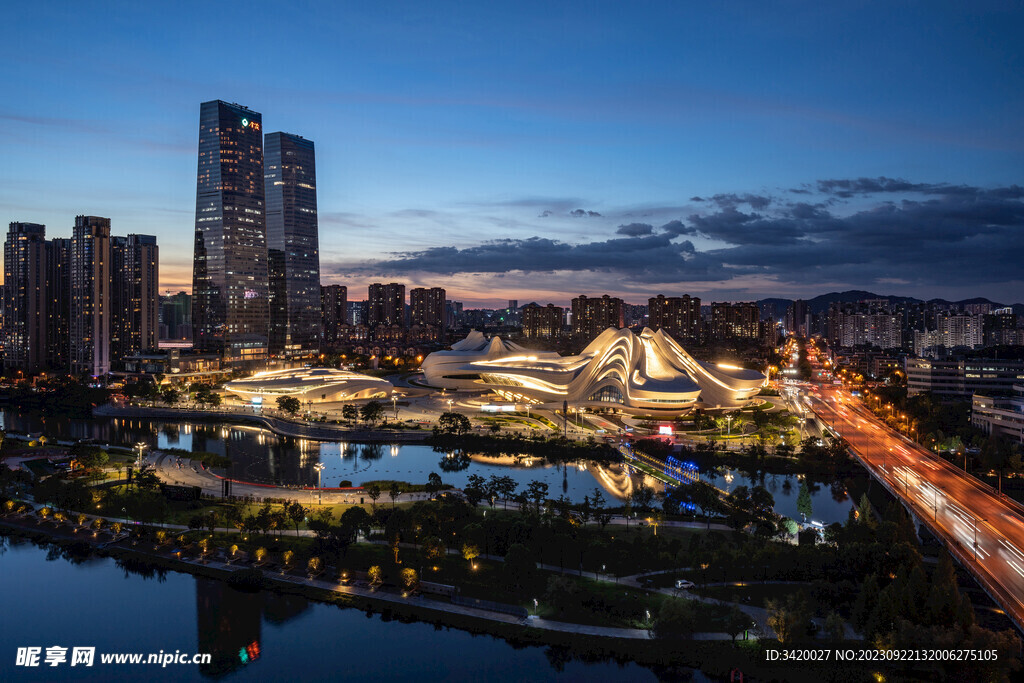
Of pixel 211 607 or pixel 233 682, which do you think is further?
pixel 211 607

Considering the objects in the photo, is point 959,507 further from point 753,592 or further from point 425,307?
point 425,307

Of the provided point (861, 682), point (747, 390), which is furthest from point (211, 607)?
point (747, 390)

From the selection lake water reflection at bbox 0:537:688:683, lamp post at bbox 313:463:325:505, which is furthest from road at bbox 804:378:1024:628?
lamp post at bbox 313:463:325:505

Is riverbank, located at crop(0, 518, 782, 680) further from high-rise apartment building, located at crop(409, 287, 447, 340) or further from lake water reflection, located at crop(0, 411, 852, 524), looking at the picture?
high-rise apartment building, located at crop(409, 287, 447, 340)

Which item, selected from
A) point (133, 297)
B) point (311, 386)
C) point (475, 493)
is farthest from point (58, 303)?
point (475, 493)

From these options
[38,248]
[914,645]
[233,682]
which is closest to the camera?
[914,645]

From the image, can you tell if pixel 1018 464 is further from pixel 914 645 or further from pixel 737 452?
pixel 914 645
